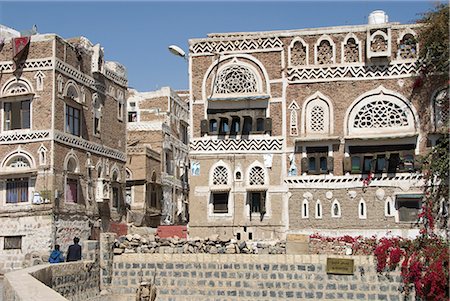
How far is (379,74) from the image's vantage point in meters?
25.9

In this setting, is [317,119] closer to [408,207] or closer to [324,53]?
[324,53]

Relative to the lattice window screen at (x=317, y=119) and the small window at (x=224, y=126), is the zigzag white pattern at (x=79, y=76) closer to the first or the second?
the small window at (x=224, y=126)

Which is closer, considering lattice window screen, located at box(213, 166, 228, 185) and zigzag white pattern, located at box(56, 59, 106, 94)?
lattice window screen, located at box(213, 166, 228, 185)

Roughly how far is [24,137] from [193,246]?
34.5ft

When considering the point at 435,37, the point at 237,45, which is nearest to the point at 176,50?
the point at 237,45

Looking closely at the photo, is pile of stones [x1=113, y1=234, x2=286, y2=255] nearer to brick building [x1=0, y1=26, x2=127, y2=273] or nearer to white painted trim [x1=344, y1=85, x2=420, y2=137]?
brick building [x1=0, y1=26, x2=127, y2=273]

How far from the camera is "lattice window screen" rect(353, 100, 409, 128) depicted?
25703 mm

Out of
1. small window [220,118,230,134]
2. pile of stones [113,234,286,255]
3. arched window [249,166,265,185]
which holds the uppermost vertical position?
small window [220,118,230,134]

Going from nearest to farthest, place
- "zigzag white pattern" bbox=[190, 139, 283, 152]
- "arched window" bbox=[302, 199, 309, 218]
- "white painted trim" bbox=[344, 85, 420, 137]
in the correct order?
1. "white painted trim" bbox=[344, 85, 420, 137]
2. "arched window" bbox=[302, 199, 309, 218]
3. "zigzag white pattern" bbox=[190, 139, 283, 152]

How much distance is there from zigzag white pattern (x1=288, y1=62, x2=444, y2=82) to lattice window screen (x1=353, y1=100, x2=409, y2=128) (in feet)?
3.63

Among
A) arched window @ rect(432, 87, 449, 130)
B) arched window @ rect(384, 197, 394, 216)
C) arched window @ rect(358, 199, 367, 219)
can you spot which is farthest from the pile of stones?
arched window @ rect(432, 87, 449, 130)

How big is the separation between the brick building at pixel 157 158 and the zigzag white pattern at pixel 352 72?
14401 millimetres

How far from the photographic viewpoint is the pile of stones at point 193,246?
2164 cm

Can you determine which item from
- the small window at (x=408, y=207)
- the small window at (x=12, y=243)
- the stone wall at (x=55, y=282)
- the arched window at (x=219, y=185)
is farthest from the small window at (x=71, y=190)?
the small window at (x=408, y=207)
